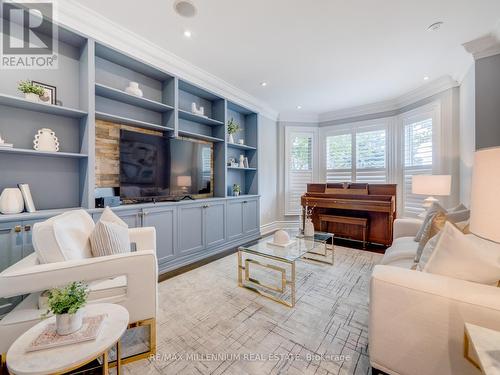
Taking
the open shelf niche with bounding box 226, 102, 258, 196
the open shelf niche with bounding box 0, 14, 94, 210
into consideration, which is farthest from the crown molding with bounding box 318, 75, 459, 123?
the open shelf niche with bounding box 0, 14, 94, 210

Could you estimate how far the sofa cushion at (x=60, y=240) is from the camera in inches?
50.5

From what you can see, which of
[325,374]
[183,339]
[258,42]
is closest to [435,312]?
[325,374]

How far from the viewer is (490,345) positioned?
82 cm

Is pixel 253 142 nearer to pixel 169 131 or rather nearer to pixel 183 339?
pixel 169 131

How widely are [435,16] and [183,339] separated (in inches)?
145

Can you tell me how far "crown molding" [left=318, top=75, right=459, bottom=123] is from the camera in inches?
137

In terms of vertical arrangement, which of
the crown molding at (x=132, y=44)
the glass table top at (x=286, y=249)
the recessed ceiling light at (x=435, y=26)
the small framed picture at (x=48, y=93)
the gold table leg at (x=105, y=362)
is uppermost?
the recessed ceiling light at (x=435, y=26)

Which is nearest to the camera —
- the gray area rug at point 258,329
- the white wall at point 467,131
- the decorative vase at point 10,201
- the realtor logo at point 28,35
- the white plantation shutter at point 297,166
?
the gray area rug at point 258,329

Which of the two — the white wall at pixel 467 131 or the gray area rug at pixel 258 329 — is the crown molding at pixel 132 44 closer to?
the gray area rug at pixel 258 329

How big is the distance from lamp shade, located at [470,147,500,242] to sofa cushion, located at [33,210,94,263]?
2.02 meters

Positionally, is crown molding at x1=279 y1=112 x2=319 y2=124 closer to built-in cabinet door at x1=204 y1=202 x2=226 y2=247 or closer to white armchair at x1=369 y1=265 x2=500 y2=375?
built-in cabinet door at x1=204 y1=202 x2=226 y2=247

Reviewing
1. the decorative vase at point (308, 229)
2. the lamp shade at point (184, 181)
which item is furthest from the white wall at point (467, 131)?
the lamp shade at point (184, 181)

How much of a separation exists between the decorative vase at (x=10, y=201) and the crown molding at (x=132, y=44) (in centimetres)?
160

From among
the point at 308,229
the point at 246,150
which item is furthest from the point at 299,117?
the point at 308,229
